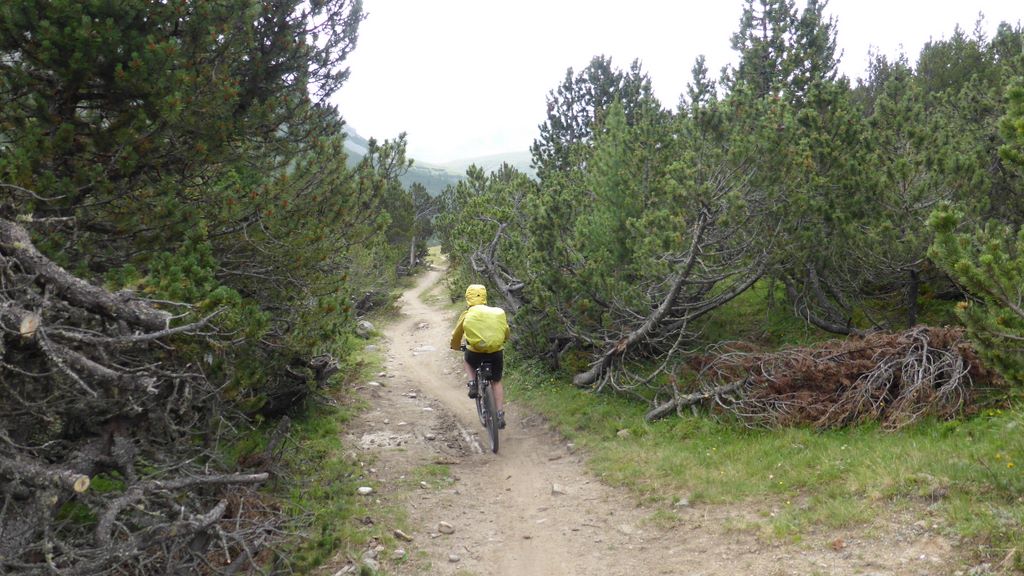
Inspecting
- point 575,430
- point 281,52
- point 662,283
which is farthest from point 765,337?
point 281,52

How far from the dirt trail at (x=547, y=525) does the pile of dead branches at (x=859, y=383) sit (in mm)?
2467

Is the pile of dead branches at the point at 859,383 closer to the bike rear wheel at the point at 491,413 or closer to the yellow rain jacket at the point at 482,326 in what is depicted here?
the bike rear wheel at the point at 491,413

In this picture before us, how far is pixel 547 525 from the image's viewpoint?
642 cm

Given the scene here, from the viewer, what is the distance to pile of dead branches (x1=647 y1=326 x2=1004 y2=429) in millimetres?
7309

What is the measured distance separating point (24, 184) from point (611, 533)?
6.24 meters

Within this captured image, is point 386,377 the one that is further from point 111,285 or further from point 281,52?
point 111,285

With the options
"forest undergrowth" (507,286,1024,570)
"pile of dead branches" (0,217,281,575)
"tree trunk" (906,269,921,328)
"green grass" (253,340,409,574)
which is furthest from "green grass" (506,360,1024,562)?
"pile of dead branches" (0,217,281,575)

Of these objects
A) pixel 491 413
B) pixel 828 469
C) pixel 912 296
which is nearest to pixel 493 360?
pixel 491 413

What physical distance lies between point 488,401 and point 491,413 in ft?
0.60

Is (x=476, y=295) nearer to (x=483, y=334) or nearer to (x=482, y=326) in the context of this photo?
(x=482, y=326)

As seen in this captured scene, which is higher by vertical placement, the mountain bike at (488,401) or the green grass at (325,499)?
the mountain bike at (488,401)

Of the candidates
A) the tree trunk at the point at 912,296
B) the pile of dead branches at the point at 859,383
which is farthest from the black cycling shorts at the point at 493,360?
the tree trunk at the point at 912,296

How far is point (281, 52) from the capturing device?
8.45 metres

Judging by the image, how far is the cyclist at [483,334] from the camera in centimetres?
851
